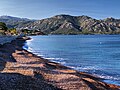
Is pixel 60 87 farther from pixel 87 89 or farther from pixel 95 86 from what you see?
pixel 95 86

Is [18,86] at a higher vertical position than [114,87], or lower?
higher

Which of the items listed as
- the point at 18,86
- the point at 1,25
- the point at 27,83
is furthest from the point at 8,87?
the point at 1,25

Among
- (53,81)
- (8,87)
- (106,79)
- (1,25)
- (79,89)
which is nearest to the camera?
(8,87)

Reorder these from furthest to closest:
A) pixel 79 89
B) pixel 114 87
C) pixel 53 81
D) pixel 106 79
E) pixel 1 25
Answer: pixel 1 25, pixel 106 79, pixel 114 87, pixel 53 81, pixel 79 89

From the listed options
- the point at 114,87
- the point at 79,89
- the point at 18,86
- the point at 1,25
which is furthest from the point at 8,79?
the point at 1,25

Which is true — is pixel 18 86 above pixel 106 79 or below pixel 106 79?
above

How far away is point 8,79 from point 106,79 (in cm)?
1646

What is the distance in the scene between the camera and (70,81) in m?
28.2

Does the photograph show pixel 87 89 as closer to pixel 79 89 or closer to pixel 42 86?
pixel 79 89

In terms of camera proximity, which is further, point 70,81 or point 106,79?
point 106,79

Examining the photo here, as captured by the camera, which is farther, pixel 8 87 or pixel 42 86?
pixel 42 86

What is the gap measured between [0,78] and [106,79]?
55.2 feet

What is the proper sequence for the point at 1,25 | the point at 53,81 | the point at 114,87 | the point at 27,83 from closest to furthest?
1. the point at 27,83
2. the point at 53,81
3. the point at 114,87
4. the point at 1,25

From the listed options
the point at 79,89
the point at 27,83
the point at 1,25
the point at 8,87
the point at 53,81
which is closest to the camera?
the point at 8,87
